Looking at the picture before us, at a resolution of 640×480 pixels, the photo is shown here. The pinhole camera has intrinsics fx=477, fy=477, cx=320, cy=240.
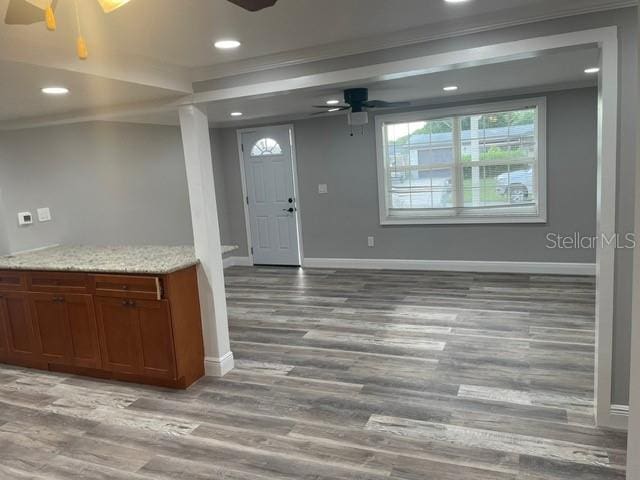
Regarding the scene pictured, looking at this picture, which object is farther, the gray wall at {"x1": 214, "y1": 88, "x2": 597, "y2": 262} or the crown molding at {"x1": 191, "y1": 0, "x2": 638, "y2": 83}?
the gray wall at {"x1": 214, "y1": 88, "x2": 597, "y2": 262}

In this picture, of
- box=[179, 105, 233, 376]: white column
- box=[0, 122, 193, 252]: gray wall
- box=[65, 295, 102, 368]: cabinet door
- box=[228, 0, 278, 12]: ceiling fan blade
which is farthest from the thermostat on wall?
box=[228, 0, 278, 12]: ceiling fan blade

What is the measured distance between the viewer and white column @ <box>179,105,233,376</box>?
326 cm

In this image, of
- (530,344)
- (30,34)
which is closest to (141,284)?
(30,34)

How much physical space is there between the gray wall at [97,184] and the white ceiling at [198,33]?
59.2 inches

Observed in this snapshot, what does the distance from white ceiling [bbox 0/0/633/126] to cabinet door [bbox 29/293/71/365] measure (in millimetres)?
1493

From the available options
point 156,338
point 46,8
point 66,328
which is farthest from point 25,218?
point 46,8

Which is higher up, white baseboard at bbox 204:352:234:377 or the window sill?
the window sill

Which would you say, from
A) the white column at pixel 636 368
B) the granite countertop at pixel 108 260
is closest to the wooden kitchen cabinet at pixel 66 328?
the granite countertop at pixel 108 260

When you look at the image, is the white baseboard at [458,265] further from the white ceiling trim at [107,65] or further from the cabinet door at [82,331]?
the white ceiling trim at [107,65]

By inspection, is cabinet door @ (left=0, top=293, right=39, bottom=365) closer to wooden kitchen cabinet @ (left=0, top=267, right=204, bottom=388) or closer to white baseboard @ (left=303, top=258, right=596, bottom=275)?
wooden kitchen cabinet @ (left=0, top=267, right=204, bottom=388)

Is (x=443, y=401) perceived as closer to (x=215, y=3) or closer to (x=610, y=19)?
(x=610, y=19)

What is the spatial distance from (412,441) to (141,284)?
1.98m

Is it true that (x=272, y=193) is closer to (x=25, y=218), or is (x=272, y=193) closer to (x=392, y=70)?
(x=25, y=218)

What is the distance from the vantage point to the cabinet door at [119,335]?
3318 millimetres
